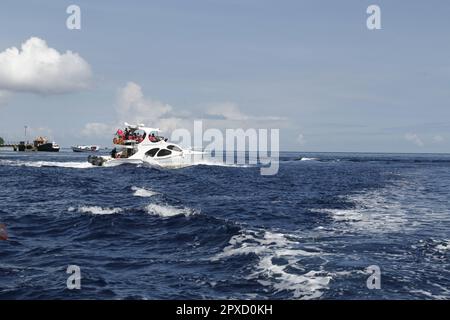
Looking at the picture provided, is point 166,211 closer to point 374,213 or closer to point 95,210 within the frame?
point 95,210

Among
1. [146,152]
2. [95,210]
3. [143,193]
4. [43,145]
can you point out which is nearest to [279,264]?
[95,210]

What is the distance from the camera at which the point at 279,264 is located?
1362 cm

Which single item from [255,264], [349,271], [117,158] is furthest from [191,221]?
[117,158]

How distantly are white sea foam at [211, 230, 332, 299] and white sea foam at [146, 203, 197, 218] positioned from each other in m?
5.73

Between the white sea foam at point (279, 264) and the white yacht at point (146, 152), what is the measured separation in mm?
46767

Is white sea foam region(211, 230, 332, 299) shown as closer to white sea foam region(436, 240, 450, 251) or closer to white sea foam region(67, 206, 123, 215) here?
white sea foam region(436, 240, 450, 251)

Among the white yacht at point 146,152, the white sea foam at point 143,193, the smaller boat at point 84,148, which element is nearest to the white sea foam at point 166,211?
the white sea foam at point 143,193

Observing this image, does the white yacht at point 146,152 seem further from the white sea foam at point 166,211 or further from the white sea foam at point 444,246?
the white sea foam at point 444,246

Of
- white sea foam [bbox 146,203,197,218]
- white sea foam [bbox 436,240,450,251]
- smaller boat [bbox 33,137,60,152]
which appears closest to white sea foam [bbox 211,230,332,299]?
white sea foam [bbox 436,240,450,251]

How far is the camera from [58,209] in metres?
24.6

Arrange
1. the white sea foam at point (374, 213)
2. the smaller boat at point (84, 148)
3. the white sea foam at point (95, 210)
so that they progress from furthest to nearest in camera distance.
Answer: the smaller boat at point (84, 148) → the white sea foam at point (95, 210) → the white sea foam at point (374, 213)

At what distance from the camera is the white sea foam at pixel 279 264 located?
11.5 meters
